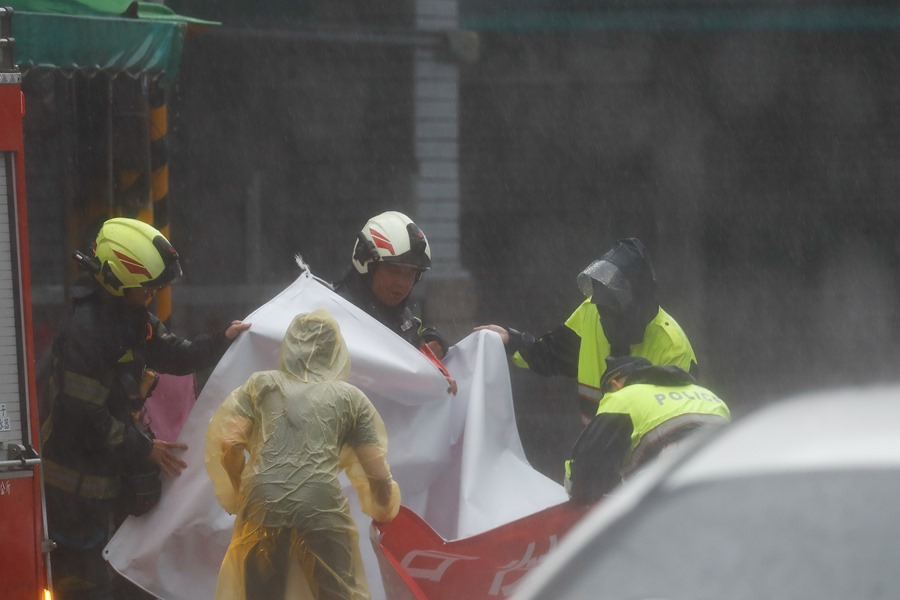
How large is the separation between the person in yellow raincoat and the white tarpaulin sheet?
498 mm

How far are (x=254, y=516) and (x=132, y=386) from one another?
3.25 ft

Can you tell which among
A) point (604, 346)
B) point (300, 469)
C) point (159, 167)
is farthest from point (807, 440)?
point (159, 167)

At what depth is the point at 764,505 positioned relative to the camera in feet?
7.07

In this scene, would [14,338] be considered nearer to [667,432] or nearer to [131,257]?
[131,257]

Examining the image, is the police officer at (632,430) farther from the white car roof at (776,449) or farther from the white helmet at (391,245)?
the white car roof at (776,449)

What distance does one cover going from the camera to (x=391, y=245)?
5.50 m

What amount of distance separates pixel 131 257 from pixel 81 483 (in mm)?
928

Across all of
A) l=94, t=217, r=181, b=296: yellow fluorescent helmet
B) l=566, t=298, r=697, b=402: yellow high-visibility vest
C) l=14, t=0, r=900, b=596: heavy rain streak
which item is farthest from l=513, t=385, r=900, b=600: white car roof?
l=14, t=0, r=900, b=596: heavy rain streak

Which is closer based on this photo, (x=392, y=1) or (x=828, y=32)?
(x=392, y=1)

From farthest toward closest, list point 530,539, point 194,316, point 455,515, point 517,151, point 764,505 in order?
point 517,151 < point 194,316 < point 455,515 < point 530,539 < point 764,505

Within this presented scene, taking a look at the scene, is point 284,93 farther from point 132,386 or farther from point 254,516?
point 254,516

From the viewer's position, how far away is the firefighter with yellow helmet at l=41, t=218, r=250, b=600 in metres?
5.09

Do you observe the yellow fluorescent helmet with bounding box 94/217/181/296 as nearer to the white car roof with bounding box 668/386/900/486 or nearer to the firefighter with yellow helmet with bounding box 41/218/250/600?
the firefighter with yellow helmet with bounding box 41/218/250/600

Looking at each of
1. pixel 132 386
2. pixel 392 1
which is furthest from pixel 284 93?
pixel 132 386
